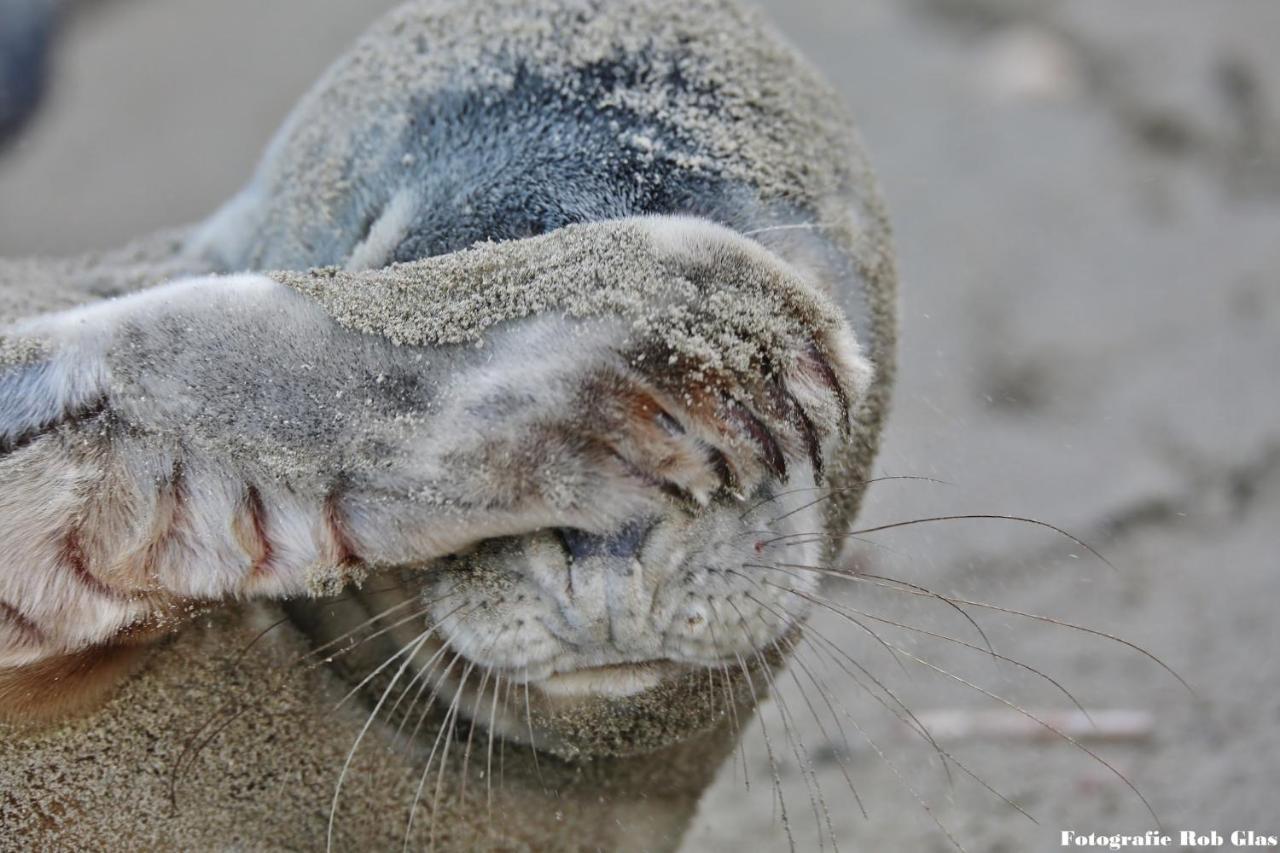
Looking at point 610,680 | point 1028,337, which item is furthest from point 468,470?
point 1028,337

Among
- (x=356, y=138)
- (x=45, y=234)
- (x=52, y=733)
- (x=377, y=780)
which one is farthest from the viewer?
(x=45, y=234)

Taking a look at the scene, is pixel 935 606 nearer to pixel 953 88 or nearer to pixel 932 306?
pixel 932 306

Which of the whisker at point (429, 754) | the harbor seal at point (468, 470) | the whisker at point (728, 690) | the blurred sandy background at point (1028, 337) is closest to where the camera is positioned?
the harbor seal at point (468, 470)

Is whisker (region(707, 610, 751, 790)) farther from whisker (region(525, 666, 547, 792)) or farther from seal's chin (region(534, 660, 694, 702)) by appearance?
whisker (region(525, 666, 547, 792))

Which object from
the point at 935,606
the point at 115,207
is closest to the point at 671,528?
the point at 935,606

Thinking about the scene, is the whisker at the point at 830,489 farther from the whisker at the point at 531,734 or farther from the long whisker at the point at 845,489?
the whisker at the point at 531,734

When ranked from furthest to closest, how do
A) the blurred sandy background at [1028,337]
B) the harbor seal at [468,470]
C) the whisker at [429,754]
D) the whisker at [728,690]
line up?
1. the blurred sandy background at [1028,337]
2. the whisker at [429,754]
3. the whisker at [728,690]
4. the harbor seal at [468,470]

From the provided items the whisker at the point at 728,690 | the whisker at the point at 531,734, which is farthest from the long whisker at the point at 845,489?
the whisker at the point at 531,734
